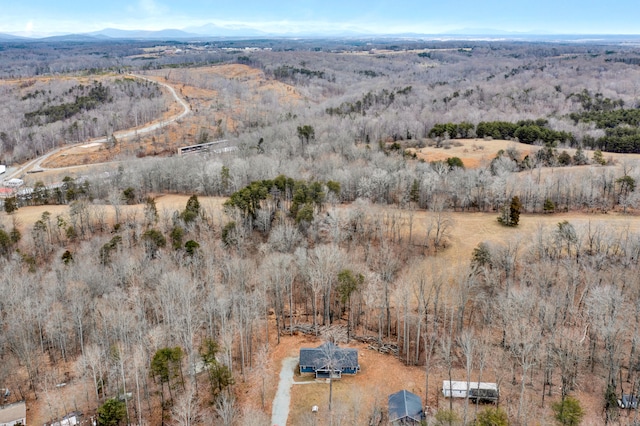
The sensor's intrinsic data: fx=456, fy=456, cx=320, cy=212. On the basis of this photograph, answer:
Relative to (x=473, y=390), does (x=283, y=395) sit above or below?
below

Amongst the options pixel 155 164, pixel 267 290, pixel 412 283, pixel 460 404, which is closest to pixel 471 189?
pixel 412 283

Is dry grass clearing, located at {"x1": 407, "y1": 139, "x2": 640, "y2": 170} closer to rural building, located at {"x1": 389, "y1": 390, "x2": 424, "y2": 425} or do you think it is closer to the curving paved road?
rural building, located at {"x1": 389, "y1": 390, "x2": 424, "y2": 425}

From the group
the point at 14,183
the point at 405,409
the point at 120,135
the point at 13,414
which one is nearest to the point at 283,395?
the point at 405,409

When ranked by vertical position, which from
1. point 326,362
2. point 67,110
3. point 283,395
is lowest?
point 283,395

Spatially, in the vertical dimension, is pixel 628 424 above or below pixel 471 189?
below

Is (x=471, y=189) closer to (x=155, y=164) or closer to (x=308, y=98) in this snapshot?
(x=155, y=164)

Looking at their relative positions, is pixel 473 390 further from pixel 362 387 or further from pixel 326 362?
pixel 326 362
